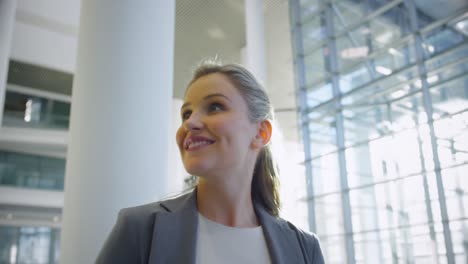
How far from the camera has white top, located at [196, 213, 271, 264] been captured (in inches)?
52.9

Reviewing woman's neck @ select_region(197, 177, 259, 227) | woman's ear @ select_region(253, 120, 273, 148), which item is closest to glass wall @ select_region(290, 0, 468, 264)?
woman's ear @ select_region(253, 120, 273, 148)

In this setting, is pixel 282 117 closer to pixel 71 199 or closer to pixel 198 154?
pixel 71 199

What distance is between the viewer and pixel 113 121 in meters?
2.85

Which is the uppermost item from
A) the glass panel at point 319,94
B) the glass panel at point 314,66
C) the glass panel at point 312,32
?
the glass panel at point 312,32

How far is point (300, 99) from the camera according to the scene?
9656 mm

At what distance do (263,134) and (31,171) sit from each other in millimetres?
16413

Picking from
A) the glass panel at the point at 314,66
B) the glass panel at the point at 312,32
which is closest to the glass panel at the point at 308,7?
the glass panel at the point at 312,32

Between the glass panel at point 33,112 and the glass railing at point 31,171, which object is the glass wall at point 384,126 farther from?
the glass railing at point 31,171

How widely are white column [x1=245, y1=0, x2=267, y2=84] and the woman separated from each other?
8.98 metres

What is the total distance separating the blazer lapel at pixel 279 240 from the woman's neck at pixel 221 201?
0.28 feet

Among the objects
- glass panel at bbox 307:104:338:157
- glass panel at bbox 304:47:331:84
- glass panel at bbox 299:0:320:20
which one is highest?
glass panel at bbox 299:0:320:20

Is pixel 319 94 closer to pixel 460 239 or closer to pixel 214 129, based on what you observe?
pixel 460 239

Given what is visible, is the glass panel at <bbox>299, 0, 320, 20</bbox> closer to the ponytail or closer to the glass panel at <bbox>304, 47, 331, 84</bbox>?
the glass panel at <bbox>304, 47, 331, 84</bbox>

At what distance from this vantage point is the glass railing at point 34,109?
1559 cm
